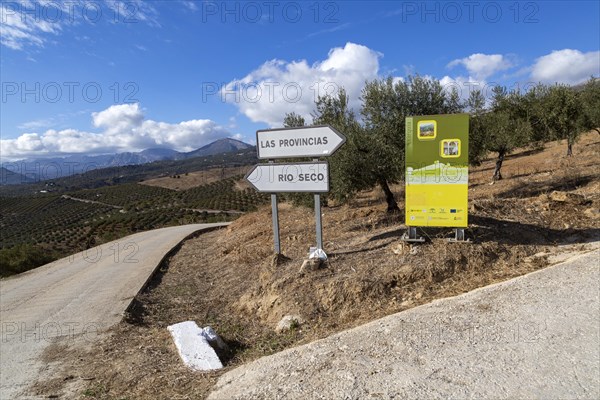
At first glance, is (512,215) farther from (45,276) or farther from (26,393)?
(45,276)

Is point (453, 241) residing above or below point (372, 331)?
above

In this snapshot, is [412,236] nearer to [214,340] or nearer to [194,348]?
[214,340]

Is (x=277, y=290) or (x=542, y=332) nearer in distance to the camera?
(x=542, y=332)

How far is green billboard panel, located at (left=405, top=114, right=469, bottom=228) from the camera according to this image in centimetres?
758

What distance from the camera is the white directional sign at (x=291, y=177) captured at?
8.24 meters

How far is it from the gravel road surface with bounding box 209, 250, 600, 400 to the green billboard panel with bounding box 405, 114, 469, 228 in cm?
239

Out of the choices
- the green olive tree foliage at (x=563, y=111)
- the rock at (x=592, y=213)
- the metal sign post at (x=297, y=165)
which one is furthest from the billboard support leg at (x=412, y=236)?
the green olive tree foliage at (x=563, y=111)

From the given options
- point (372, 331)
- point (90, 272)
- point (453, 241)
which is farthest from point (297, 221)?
point (372, 331)

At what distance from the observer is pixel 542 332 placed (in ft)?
14.9

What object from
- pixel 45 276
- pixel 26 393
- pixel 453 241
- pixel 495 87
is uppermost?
pixel 495 87

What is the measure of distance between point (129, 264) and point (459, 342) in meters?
12.3

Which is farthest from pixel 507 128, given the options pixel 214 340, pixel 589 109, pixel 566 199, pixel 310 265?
pixel 214 340

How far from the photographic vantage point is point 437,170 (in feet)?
25.6

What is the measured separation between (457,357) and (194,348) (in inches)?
134
